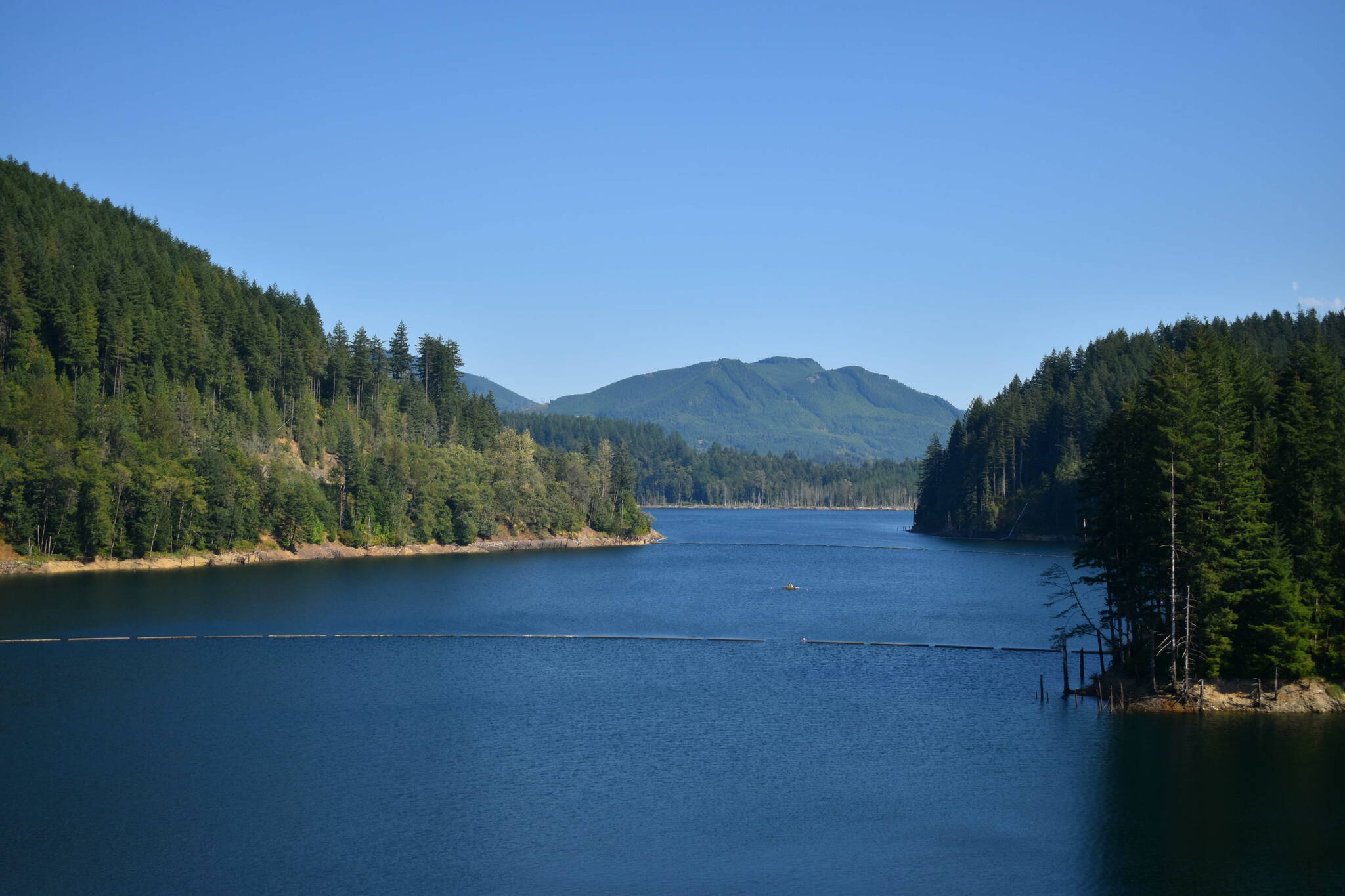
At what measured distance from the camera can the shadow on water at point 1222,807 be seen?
105 feet

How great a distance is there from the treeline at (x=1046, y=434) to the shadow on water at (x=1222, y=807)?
11434 cm

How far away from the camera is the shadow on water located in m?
32.0

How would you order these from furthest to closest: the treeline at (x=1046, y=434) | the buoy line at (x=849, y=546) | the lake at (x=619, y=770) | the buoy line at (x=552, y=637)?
the treeline at (x=1046, y=434), the buoy line at (x=849, y=546), the buoy line at (x=552, y=637), the lake at (x=619, y=770)

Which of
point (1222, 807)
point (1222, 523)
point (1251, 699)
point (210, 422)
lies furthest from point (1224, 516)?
point (210, 422)

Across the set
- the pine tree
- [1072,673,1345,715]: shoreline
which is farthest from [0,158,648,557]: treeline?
[1072,673,1345,715]: shoreline

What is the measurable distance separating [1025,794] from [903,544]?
434 ft

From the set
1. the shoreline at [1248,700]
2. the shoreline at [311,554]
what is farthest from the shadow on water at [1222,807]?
the shoreline at [311,554]

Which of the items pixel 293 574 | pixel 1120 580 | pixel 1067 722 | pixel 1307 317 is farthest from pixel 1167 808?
pixel 1307 317

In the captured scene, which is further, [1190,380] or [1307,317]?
[1307,317]

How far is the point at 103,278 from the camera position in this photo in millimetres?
125625

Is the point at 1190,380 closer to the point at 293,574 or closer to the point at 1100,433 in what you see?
the point at 1100,433

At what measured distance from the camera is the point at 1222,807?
123 feet

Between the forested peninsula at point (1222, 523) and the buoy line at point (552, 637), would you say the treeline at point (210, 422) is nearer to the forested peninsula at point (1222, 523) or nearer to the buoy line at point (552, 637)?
the buoy line at point (552, 637)

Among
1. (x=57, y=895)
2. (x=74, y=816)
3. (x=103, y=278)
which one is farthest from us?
(x=103, y=278)
